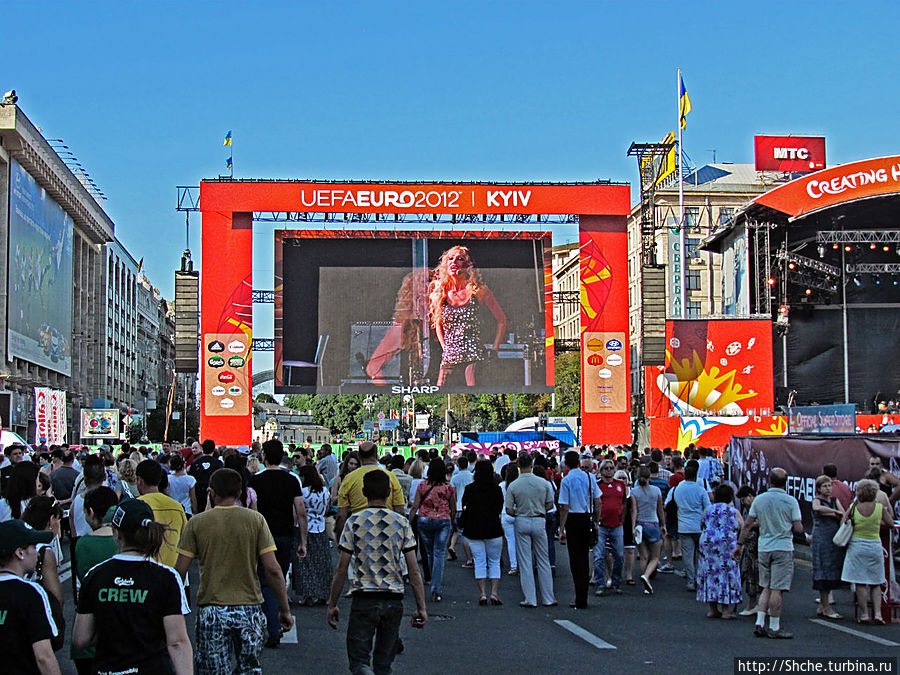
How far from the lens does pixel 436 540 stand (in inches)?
509

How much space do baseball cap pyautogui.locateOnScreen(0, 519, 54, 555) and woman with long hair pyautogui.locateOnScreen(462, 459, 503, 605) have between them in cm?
802

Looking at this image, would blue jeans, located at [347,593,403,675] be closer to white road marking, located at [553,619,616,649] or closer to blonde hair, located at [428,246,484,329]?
white road marking, located at [553,619,616,649]

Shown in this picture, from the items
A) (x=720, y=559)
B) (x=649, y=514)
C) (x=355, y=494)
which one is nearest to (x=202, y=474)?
(x=355, y=494)

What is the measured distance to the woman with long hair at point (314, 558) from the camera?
1220cm

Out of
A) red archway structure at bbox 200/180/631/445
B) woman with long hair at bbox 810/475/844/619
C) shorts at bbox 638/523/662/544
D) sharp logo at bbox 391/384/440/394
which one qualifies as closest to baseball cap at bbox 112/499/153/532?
woman with long hair at bbox 810/475/844/619

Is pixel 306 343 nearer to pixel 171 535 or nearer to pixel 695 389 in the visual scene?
pixel 695 389

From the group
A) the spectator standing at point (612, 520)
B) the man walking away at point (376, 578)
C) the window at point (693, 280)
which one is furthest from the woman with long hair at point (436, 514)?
the window at point (693, 280)

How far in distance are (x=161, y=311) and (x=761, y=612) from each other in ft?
424

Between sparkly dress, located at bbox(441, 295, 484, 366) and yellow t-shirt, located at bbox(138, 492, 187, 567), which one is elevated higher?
sparkly dress, located at bbox(441, 295, 484, 366)

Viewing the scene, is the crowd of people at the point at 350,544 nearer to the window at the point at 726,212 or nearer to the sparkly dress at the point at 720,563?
the sparkly dress at the point at 720,563

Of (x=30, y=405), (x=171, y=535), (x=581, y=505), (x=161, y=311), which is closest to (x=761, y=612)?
(x=581, y=505)

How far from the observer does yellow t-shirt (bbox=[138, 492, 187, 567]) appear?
8.05 meters

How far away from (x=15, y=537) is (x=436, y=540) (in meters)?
8.59

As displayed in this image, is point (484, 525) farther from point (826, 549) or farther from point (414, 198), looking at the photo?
point (414, 198)
